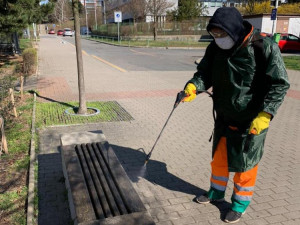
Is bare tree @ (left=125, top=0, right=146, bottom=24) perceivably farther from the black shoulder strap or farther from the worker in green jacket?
the black shoulder strap

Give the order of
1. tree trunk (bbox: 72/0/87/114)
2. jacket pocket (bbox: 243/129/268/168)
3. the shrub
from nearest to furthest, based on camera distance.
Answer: jacket pocket (bbox: 243/129/268/168), tree trunk (bbox: 72/0/87/114), the shrub

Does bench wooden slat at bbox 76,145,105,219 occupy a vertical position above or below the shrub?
below

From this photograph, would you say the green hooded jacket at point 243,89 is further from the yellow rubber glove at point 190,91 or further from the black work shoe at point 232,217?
the black work shoe at point 232,217

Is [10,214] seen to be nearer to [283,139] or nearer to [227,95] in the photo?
[227,95]

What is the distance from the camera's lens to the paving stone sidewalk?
3205mm

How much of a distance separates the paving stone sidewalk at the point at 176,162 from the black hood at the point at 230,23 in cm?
188

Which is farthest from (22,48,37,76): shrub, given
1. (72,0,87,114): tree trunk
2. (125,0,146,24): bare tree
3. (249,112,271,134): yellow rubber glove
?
(125,0,146,24): bare tree

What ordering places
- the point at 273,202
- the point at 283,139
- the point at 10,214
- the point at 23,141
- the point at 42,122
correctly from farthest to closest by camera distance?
1. the point at 42,122
2. the point at 283,139
3. the point at 23,141
4. the point at 273,202
5. the point at 10,214

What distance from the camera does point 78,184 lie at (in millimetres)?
2723

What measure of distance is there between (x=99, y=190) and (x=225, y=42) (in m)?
1.74

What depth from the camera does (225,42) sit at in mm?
2580

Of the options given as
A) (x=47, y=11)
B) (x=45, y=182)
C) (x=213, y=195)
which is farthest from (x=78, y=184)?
(x=47, y=11)

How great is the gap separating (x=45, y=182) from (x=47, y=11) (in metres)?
15.3

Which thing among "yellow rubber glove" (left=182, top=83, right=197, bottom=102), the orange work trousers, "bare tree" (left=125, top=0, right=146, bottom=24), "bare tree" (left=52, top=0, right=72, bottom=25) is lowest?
the orange work trousers
